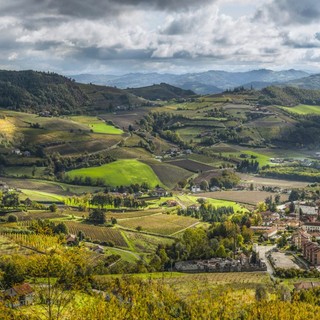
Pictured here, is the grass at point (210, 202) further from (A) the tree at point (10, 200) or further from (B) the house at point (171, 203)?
(A) the tree at point (10, 200)

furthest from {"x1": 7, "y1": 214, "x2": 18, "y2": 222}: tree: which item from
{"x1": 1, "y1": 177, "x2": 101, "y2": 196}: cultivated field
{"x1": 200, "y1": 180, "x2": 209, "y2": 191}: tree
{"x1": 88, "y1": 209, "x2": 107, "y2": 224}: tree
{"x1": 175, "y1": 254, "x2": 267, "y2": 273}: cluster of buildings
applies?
{"x1": 200, "y1": 180, "x2": 209, "y2": 191}: tree

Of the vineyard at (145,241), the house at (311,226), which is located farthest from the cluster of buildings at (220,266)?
the house at (311,226)

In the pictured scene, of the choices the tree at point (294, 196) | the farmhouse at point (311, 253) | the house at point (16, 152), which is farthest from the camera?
the house at point (16, 152)

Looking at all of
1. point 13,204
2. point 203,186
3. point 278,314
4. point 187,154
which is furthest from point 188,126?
point 278,314

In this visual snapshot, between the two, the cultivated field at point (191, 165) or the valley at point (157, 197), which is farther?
the cultivated field at point (191, 165)

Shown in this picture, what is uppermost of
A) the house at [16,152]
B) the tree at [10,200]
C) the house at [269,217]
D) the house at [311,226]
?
the house at [16,152]

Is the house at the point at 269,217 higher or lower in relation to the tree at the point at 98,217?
lower

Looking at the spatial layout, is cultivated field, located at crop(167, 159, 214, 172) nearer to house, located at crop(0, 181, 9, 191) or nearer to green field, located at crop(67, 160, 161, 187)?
green field, located at crop(67, 160, 161, 187)
